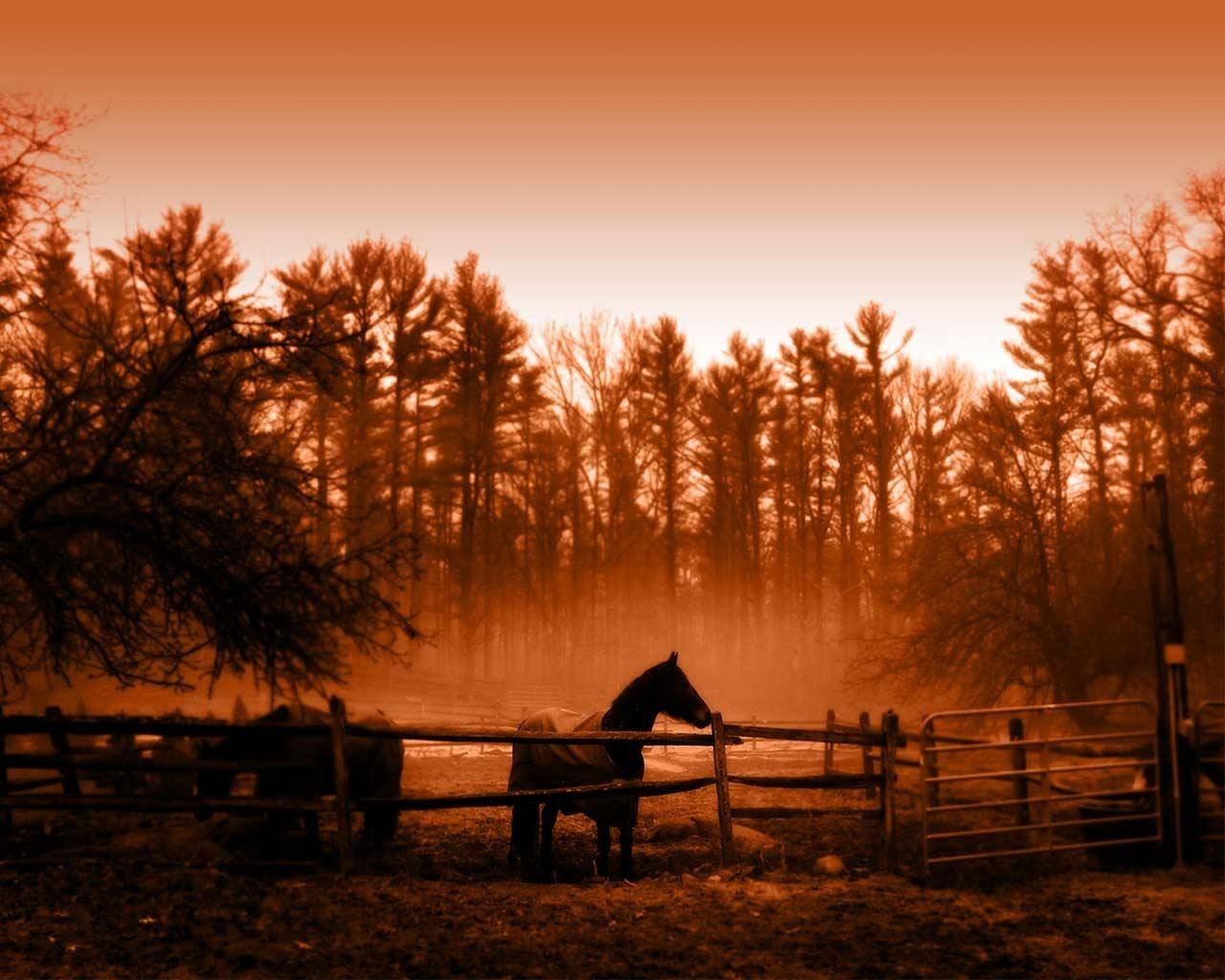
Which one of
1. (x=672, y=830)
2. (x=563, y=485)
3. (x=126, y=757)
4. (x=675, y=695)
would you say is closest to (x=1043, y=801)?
(x=675, y=695)

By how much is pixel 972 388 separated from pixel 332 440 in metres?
20.3

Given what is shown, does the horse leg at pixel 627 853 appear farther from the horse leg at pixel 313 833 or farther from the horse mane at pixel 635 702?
the horse leg at pixel 313 833

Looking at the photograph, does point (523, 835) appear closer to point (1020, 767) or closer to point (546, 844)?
point (546, 844)

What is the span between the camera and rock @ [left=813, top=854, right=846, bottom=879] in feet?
26.9

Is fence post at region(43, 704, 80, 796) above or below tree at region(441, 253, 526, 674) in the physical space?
below

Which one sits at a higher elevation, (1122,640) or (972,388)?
(972,388)

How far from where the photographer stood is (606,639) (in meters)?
26.4

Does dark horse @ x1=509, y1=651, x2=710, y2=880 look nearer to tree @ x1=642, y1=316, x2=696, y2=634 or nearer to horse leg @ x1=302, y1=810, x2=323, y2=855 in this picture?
horse leg @ x1=302, y1=810, x2=323, y2=855

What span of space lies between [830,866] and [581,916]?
108 inches

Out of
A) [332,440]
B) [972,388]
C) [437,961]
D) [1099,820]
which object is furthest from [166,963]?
[972,388]

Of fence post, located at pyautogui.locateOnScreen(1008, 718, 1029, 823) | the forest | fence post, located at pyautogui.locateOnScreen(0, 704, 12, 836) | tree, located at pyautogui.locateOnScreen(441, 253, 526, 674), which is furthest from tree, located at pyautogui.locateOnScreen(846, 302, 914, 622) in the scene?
fence post, located at pyautogui.locateOnScreen(0, 704, 12, 836)

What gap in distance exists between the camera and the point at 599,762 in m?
8.27

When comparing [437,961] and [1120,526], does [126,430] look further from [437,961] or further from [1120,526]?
[1120,526]

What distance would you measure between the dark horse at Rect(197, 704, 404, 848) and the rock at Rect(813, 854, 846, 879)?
12.8ft
